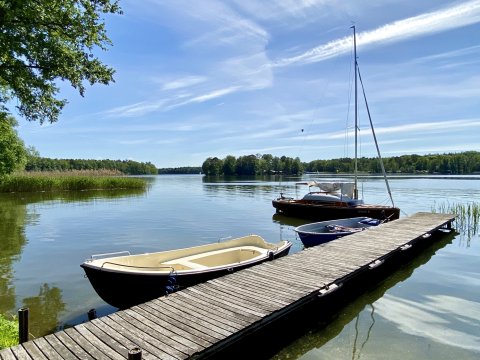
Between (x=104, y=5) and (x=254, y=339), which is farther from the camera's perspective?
(x=104, y=5)

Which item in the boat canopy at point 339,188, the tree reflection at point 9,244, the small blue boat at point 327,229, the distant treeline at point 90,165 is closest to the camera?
the tree reflection at point 9,244

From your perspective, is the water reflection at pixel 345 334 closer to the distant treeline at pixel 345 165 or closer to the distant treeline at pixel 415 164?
the distant treeline at pixel 415 164

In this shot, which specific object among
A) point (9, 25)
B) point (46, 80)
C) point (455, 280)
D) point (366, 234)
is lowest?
point (455, 280)

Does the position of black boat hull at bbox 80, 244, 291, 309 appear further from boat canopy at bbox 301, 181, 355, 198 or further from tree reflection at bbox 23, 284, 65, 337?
boat canopy at bbox 301, 181, 355, 198

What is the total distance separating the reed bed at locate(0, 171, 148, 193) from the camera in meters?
42.9

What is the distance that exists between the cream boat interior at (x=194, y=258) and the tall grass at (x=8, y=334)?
1.90 metres

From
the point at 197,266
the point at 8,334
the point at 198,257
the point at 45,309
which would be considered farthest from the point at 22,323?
the point at 198,257

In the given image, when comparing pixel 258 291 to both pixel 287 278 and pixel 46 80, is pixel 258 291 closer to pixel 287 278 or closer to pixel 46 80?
pixel 287 278

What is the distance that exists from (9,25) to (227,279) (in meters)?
8.00

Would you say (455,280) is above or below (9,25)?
below

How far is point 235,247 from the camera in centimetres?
1216

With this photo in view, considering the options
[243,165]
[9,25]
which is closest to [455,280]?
[9,25]

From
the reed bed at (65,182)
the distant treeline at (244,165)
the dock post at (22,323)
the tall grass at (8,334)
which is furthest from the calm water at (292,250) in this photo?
the distant treeline at (244,165)

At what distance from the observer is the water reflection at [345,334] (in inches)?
268
